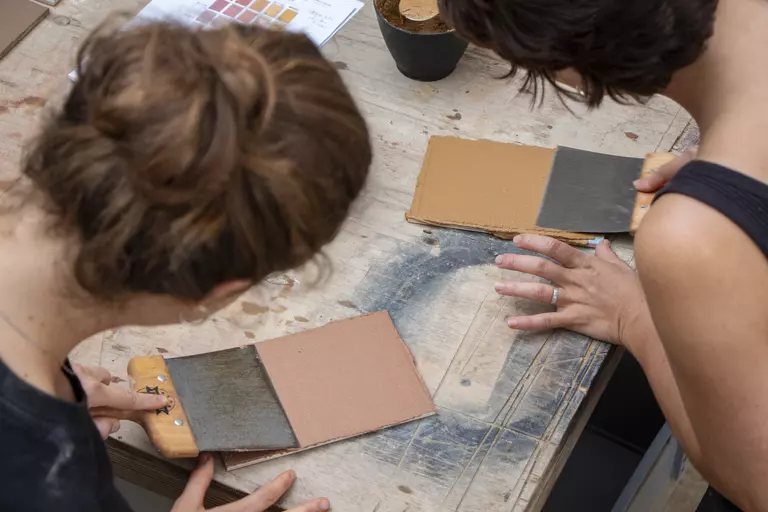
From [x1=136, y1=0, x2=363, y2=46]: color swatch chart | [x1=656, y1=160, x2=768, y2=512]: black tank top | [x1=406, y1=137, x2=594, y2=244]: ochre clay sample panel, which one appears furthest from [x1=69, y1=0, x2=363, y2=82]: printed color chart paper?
[x1=656, y1=160, x2=768, y2=512]: black tank top

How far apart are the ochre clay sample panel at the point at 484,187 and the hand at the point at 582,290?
0.17 ft

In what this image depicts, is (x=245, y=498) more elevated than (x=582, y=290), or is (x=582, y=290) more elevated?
(x=582, y=290)

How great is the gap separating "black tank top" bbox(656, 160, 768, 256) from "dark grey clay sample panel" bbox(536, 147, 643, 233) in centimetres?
33

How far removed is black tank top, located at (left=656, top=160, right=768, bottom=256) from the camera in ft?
2.65

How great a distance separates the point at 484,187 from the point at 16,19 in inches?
36.6

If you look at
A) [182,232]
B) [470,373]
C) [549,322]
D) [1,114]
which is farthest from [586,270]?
[1,114]

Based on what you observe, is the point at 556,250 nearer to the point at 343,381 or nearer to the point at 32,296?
the point at 343,381

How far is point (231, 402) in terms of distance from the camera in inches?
40.0

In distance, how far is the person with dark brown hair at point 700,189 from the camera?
2.66ft

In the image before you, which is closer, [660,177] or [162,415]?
Answer: [162,415]

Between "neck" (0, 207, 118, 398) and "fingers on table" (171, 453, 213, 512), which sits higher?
"neck" (0, 207, 118, 398)

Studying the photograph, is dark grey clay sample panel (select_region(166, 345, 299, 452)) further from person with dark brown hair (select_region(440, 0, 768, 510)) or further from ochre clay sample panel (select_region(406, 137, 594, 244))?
person with dark brown hair (select_region(440, 0, 768, 510))

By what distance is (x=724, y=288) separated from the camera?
80 cm

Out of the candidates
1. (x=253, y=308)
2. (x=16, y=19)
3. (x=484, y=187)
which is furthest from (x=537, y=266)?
(x=16, y=19)
